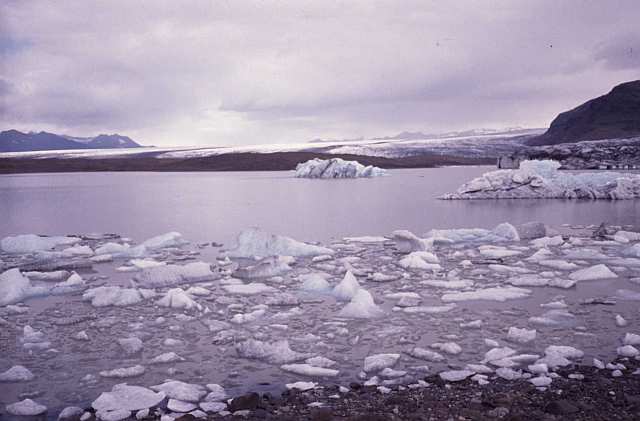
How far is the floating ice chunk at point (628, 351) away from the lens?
3.68m

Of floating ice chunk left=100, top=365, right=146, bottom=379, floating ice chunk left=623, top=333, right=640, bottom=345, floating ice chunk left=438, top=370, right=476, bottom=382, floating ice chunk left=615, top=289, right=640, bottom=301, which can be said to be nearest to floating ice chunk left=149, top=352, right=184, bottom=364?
floating ice chunk left=100, top=365, right=146, bottom=379

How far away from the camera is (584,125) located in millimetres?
94875

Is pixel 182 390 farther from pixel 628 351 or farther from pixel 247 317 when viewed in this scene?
pixel 628 351

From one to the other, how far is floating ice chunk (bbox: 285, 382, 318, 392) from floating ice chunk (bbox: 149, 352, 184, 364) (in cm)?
90

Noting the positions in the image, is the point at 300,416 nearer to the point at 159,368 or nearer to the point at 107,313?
the point at 159,368

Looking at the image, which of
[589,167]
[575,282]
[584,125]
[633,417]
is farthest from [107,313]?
[584,125]

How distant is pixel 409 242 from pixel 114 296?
13.9ft

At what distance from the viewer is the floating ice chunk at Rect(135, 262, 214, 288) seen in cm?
611

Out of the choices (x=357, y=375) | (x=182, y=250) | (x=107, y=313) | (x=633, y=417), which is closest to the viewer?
(x=633, y=417)

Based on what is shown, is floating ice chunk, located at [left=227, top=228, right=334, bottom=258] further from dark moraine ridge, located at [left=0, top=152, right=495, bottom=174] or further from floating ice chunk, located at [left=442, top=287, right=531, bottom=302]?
dark moraine ridge, located at [left=0, top=152, right=495, bottom=174]

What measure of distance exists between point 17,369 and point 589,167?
36.4 meters

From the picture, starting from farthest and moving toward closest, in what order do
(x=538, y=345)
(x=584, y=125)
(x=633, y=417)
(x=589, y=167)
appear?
1. (x=584, y=125)
2. (x=589, y=167)
3. (x=538, y=345)
4. (x=633, y=417)

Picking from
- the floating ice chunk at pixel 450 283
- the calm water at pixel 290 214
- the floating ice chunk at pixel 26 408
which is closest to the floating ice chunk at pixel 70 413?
the floating ice chunk at pixel 26 408

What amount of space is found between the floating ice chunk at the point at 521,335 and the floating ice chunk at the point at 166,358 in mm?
2358
